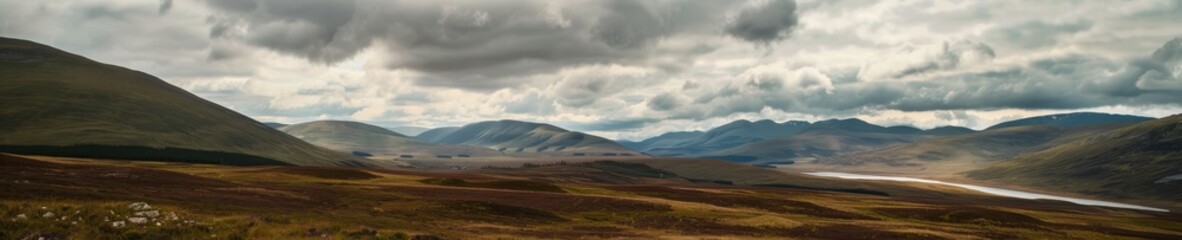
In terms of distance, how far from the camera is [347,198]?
6631 cm

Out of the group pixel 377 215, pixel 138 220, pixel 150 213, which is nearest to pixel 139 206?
pixel 150 213

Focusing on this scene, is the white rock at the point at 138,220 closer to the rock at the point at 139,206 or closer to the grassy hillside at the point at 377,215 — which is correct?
the grassy hillside at the point at 377,215

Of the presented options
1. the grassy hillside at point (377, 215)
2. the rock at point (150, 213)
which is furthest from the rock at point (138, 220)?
the rock at point (150, 213)

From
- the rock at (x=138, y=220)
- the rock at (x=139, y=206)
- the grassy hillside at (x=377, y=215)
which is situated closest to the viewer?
the rock at (x=138, y=220)

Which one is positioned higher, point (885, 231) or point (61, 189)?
point (61, 189)

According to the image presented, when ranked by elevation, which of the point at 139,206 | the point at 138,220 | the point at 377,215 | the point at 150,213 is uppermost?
the point at 139,206

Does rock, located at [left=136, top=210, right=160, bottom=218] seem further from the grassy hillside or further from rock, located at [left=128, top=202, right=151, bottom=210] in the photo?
rock, located at [left=128, top=202, right=151, bottom=210]

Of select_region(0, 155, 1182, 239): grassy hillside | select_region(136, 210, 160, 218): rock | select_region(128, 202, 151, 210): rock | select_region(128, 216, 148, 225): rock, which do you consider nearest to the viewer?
select_region(128, 216, 148, 225): rock

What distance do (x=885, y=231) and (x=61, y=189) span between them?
65405 millimetres

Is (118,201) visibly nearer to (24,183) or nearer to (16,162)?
(24,183)

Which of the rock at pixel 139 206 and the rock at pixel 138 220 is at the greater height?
the rock at pixel 139 206

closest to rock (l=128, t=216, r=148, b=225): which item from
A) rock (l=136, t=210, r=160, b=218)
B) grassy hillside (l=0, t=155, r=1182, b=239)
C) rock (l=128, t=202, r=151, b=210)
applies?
grassy hillside (l=0, t=155, r=1182, b=239)

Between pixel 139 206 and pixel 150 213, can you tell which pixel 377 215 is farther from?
pixel 150 213

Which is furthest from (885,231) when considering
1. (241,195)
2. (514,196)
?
(241,195)
